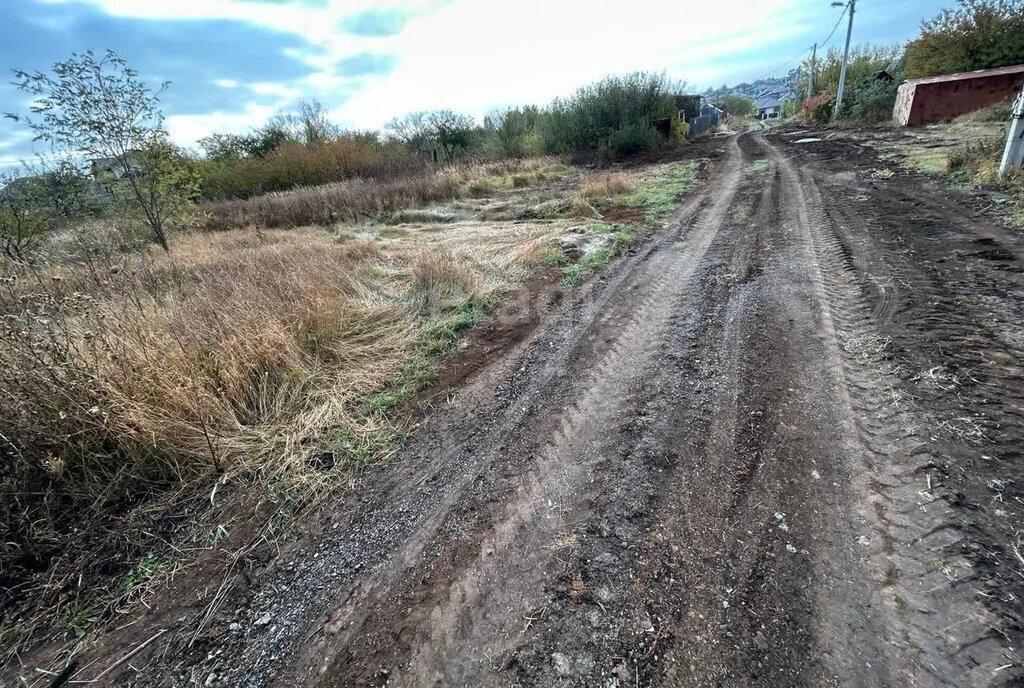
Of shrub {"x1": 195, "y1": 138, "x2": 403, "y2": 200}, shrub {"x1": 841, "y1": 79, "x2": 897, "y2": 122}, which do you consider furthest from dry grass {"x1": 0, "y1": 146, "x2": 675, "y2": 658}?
shrub {"x1": 841, "y1": 79, "x2": 897, "y2": 122}

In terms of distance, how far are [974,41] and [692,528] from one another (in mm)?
34940

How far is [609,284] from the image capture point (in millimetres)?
5781

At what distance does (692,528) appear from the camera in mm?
2217

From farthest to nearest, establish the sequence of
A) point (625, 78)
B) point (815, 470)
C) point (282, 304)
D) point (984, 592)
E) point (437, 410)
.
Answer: point (625, 78) → point (282, 304) → point (437, 410) → point (815, 470) → point (984, 592)

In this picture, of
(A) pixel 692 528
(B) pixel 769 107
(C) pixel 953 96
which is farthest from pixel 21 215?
(B) pixel 769 107

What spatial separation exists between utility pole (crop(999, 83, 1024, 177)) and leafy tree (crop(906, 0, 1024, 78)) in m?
22.6

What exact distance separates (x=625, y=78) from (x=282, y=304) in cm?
2639

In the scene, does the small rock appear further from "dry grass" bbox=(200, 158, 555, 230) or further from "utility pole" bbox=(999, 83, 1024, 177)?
"dry grass" bbox=(200, 158, 555, 230)

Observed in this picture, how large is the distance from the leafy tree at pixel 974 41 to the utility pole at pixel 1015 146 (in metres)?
22.6

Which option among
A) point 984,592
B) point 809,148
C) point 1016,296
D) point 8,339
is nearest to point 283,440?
point 8,339

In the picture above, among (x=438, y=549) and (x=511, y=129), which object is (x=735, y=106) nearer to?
(x=511, y=129)

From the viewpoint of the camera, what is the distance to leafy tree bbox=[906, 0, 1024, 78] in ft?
66.7

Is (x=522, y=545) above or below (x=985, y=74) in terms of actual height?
below

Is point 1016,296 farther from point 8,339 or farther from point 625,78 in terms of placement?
point 625,78
